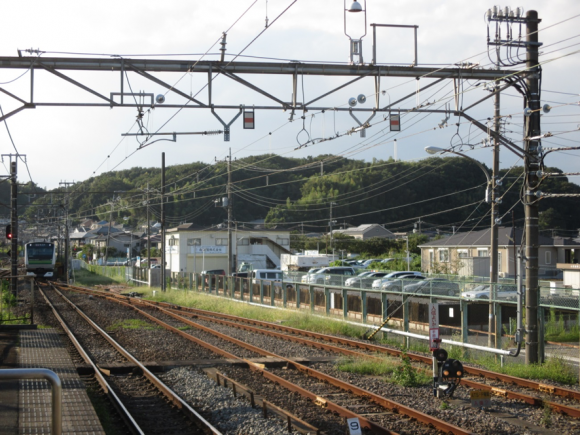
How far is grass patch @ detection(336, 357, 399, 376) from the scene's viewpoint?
1266cm

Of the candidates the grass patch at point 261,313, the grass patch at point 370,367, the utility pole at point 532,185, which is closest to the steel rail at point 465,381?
the grass patch at point 370,367

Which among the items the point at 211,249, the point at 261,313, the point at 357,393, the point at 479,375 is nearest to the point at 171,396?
the point at 357,393

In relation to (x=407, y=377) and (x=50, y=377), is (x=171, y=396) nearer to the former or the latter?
(x=407, y=377)

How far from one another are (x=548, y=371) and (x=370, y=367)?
3.65m

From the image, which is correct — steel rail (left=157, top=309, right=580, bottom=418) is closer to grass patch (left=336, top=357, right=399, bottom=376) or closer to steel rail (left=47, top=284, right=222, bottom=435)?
grass patch (left=336, top=357, right=399, bottom=376)

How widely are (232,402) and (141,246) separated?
9377 cm

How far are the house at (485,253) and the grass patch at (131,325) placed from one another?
27663mm

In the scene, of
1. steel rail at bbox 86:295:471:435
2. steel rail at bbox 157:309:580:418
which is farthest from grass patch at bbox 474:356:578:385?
Answer: steel rail at bbox 86:295:471:435

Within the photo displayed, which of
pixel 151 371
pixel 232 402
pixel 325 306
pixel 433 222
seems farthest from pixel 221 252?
pixel 433 222

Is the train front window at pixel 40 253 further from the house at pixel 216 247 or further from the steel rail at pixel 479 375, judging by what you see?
the steel rail at pixel 479 375

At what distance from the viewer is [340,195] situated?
3942 inches

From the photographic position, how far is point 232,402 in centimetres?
979

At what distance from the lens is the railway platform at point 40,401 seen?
7590 millimetres

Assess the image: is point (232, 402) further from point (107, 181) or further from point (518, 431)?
point (107, 181)
